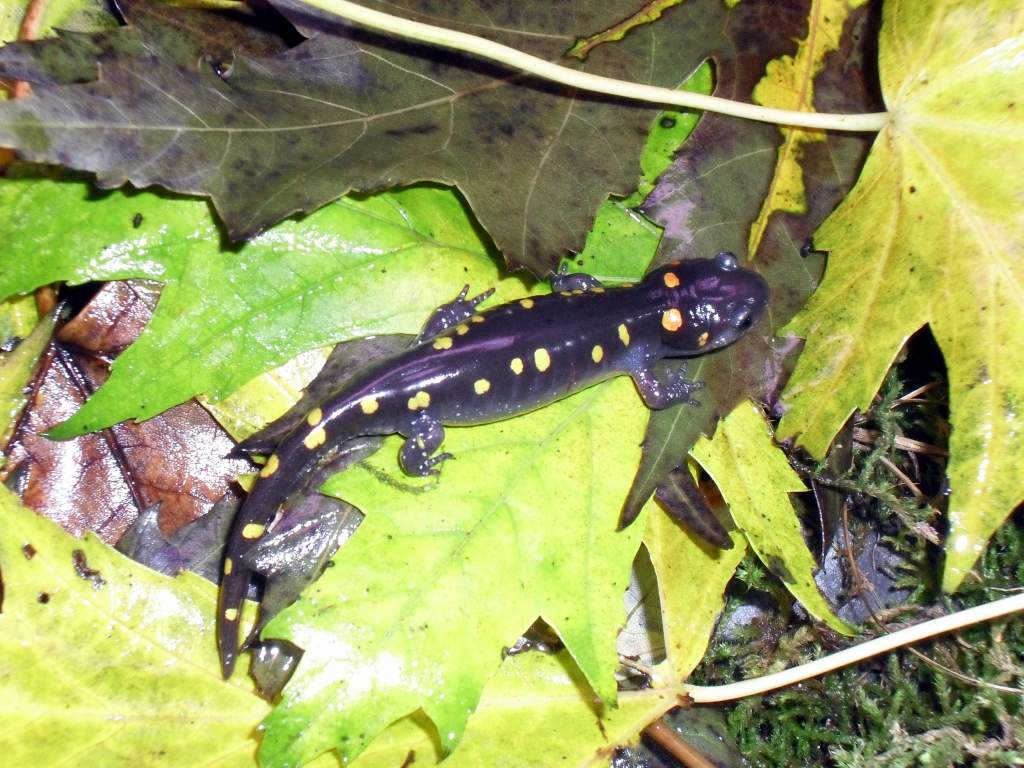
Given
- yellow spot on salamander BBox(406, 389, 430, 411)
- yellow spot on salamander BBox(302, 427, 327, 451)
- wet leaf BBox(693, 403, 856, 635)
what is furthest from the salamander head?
yellow spot on salamander BBox(302, 427, 327, 451)

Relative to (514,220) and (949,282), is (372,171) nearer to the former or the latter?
(514,220)

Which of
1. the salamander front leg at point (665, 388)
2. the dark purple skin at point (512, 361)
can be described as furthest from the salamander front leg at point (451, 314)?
the salamander front leg at point (665, 388)

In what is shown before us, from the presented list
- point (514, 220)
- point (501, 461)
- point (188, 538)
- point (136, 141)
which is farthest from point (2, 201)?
point (501, 461)

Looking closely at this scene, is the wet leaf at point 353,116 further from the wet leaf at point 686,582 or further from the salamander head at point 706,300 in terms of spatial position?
the wet leaf at point 686,582

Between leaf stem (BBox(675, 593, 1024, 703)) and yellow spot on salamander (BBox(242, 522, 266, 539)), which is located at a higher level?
yellow spot on salamander (BBox(242, 522, 266, 539))

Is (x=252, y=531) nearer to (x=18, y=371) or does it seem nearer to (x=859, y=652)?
(x=18, y=371)

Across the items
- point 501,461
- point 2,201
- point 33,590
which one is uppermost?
point 2,201

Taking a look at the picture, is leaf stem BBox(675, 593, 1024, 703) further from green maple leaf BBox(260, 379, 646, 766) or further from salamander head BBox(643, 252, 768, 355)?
salamander head BBox(643, 252, 768, 355)
